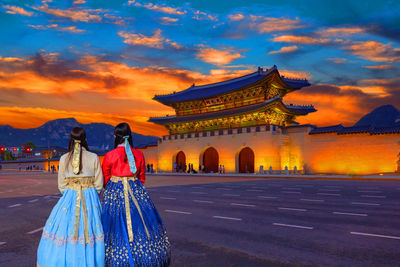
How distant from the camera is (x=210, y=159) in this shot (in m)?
42.2

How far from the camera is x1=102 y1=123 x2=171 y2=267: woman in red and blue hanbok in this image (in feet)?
11.9

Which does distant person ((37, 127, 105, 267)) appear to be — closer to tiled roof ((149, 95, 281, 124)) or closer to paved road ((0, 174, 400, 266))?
paved road ((0, 174, 400, 266))

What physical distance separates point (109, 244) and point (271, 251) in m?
2.77

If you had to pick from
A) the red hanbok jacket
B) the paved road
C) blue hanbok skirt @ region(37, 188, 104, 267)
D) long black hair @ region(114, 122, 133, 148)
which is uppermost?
long black hair @ region(114, 122, 133, 148)

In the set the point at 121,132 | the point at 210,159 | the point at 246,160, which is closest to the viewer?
the point at 121,132

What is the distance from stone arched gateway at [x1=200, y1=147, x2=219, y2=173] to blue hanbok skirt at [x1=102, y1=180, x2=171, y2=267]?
124ft

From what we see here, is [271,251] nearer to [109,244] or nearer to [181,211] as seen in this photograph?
[109,244]

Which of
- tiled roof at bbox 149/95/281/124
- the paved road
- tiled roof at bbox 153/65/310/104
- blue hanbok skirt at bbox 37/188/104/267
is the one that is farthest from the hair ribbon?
tiled roof at bbox 153/65/310/104

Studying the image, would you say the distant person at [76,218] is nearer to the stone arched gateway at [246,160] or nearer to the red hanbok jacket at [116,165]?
the red hanbok jacket at [116,165]

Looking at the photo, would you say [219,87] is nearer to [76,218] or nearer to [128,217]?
[128,217]

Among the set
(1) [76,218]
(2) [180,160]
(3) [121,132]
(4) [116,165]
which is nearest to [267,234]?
(4) [116,165]

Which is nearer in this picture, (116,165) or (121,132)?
(116,165)

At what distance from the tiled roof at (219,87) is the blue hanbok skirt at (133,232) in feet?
117

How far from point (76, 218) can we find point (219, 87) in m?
43.8
